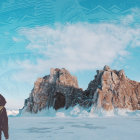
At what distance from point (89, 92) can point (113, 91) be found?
779cm

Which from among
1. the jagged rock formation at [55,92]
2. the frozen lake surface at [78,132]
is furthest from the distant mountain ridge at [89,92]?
the frozen lake surface at [78,132]

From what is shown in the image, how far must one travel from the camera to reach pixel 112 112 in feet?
133

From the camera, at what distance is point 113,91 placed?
4394 centimetres

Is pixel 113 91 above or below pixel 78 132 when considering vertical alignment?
above

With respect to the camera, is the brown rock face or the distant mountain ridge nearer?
the brown rock face

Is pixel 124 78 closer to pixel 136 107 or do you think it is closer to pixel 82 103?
pixel 136 107

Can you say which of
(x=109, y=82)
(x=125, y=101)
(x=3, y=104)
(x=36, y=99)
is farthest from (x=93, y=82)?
(x=3, y=104)

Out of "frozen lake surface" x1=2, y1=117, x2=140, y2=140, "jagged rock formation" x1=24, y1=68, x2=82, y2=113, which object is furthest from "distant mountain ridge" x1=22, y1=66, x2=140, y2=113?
"frozen lake surface" x1=2, y1=117, x2=140, y2=140

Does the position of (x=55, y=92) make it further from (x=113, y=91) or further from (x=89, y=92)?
(x=113, y=91)

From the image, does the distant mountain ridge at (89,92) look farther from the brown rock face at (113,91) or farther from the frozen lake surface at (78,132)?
the frozen lake surface at (78,132)

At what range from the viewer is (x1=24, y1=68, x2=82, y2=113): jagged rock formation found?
48.9 meters

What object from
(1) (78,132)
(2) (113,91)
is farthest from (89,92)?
(1) (78,132)

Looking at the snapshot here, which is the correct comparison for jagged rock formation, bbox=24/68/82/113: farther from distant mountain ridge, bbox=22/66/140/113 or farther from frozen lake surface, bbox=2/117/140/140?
frozen lake surface, bbox=2/117/140/140

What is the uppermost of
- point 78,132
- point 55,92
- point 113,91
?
point 55,92
